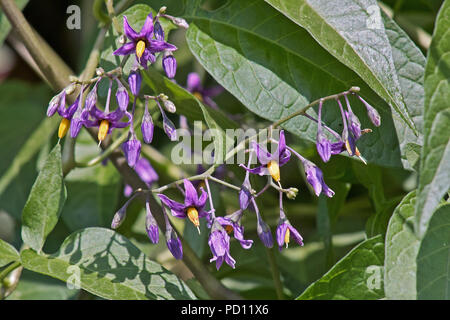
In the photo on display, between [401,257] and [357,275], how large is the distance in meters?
0.08

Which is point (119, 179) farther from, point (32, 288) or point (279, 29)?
point (279, 29)

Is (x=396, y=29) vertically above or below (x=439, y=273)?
above

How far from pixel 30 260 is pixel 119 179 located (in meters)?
0.33

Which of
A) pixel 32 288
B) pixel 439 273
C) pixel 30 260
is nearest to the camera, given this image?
pixel 439 273

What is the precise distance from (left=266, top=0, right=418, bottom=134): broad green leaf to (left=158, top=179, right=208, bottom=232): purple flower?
0.23 meters

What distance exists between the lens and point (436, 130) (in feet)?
2.03

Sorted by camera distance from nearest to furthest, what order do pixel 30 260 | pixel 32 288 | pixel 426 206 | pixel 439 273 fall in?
pixel 426 206 → pixel 439 273 → pixel 30 260 → pixel 32 288

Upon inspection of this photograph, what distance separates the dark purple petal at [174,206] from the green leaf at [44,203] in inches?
5.7

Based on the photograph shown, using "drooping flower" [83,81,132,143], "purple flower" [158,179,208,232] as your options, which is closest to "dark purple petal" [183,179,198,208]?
"purple flower" [158,179,208,232]

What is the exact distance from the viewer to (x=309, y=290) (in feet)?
2.51

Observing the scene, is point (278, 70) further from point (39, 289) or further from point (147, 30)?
point (39, 289)

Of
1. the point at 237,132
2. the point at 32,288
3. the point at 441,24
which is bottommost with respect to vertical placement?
the point at 32,288
